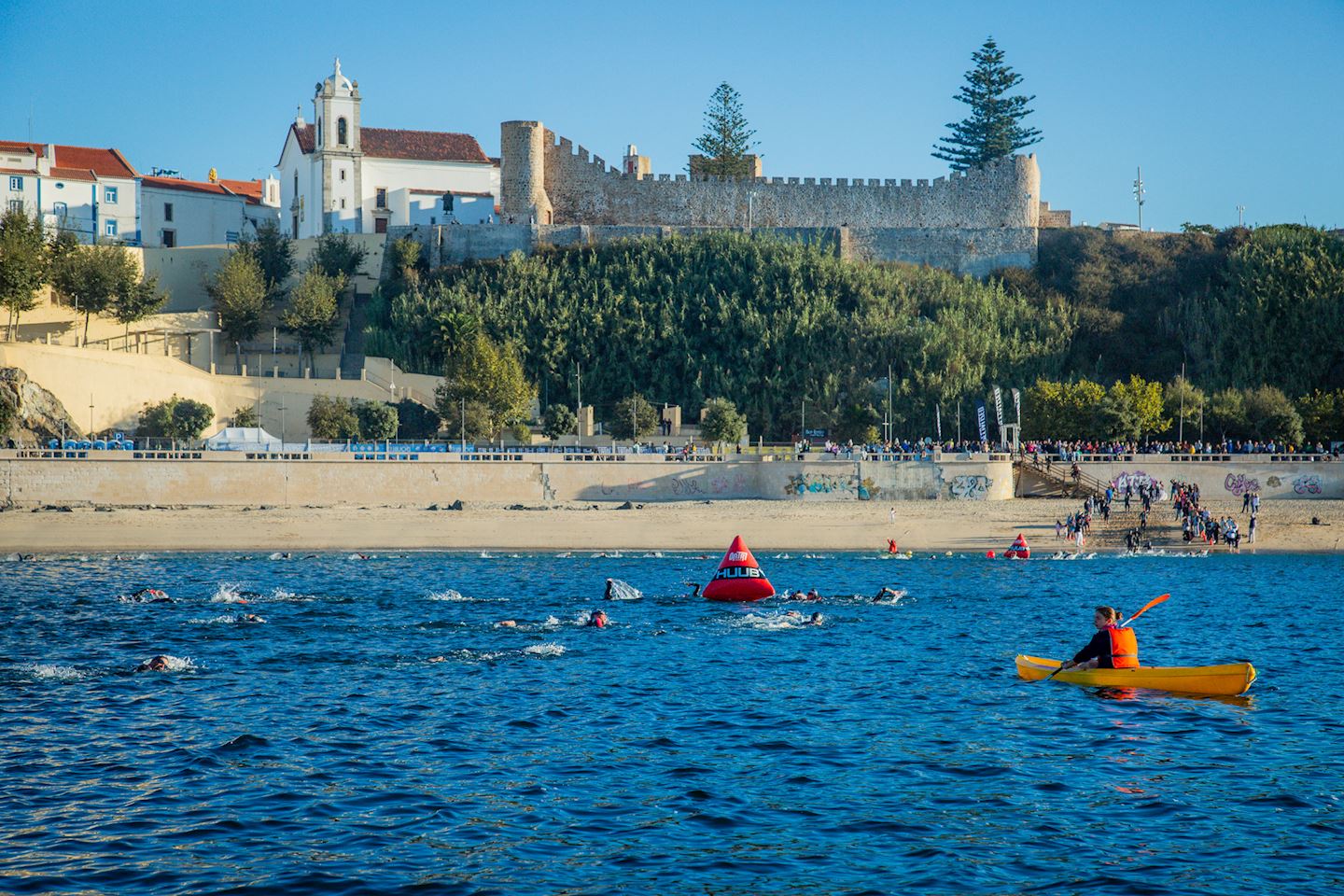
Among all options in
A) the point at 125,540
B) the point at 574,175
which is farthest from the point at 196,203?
the point at 125,540

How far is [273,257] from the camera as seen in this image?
61.3 m

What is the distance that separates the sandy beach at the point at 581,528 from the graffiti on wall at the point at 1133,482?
65.8 inches

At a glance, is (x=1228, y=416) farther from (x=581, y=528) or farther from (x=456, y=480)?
(x=456, y=480)

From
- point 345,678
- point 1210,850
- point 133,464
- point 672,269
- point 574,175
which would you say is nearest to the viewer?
point 1210,850

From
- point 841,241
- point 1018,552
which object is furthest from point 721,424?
point 841,241

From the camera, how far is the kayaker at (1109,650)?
58.7 ft

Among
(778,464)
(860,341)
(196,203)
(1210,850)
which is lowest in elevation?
(1210,850)

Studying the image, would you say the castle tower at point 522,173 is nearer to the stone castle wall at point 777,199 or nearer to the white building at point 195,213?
the stone castle wall at point 777,199

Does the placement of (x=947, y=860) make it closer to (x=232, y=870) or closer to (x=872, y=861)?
(x=872, y=861)

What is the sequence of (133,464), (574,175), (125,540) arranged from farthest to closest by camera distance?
(574,175), (133,464), (125,540)

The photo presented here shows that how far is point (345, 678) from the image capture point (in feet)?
61.7

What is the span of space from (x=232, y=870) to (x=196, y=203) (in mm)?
62573

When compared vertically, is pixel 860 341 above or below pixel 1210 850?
above

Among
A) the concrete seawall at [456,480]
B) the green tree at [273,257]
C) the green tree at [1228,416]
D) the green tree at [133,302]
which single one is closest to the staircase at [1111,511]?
the concrete seawall at [456,480]
